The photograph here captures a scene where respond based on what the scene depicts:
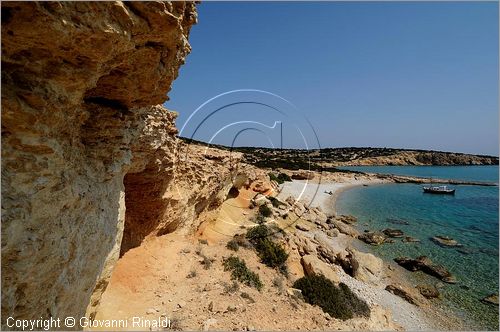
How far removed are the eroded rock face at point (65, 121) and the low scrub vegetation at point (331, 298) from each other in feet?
30.2

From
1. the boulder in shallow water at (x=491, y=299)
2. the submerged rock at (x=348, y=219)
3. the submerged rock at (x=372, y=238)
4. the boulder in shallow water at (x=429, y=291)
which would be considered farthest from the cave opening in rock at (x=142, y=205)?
the submerged rock at (x=348, y=219)

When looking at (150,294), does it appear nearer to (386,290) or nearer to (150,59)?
(150,59)

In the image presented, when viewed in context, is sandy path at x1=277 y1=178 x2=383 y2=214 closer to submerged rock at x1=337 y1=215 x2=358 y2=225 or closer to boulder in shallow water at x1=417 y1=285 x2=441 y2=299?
submerged rock at x1=337 y1=215 x2=358 y2=225

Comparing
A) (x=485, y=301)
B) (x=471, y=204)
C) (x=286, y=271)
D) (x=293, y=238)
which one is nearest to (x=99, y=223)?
(x=286, y=271)

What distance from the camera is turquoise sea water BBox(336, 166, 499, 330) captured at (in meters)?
16.7

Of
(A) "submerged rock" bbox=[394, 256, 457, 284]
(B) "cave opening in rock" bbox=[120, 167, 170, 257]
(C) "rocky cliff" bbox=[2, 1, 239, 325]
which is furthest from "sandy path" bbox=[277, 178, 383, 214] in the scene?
(C) "rocky cliff" bbox=[2, 1, 239, 325]

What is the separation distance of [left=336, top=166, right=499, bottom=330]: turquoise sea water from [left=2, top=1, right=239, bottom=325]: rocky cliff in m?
17.7

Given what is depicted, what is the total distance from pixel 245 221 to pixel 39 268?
1815cm

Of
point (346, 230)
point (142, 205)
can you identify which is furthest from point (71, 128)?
point (346, 230)

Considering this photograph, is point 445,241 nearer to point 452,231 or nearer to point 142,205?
point 452,231

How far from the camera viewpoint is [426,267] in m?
20.0

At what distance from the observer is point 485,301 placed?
16.3 m

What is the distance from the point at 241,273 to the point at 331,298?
161 inches

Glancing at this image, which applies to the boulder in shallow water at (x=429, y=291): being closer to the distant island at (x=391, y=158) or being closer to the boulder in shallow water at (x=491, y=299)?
the boulder in shallow water at (x=491, y=299)
